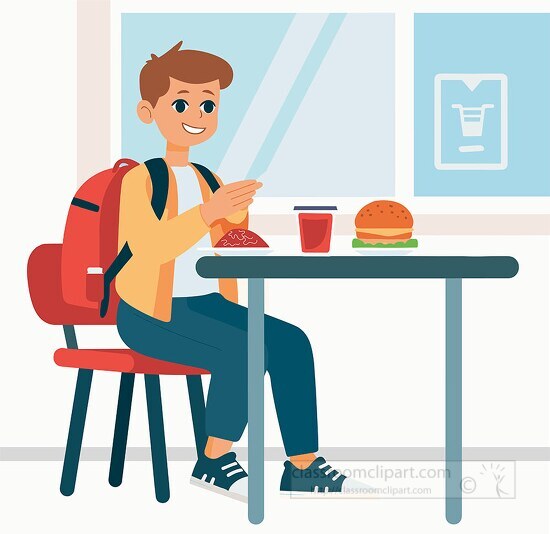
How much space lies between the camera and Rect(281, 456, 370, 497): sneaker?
377 centimetres

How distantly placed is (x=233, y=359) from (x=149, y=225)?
19.8 inches

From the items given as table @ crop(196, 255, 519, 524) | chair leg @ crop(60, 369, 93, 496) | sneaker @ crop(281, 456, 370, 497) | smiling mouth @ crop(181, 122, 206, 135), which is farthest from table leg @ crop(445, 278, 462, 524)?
chair leg @ crop(60, 369, 93, 496)

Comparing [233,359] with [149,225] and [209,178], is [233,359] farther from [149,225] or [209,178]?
[209,178]

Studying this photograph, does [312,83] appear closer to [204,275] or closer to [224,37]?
[224,37]

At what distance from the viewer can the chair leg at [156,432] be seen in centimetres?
396

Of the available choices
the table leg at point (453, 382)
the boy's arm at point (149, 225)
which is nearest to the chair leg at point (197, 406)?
the boy's arm at point (149, 225)

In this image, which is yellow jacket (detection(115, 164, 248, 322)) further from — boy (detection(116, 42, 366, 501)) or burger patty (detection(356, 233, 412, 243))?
burger patty (detection(356, 233, 412, 243))

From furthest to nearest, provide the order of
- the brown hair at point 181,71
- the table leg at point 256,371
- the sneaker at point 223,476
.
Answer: the brown hair at point 181,71
the sneaker at point 223,476
the table leg at point 256,371

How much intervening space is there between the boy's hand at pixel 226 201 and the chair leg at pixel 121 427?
2.45ft

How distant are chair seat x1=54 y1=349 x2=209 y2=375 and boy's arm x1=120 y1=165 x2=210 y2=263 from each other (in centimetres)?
33

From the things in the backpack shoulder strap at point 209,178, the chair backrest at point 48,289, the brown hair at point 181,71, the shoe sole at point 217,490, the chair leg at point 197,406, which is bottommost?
the shoe sole at point 217,490

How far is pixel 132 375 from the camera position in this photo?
163 inches

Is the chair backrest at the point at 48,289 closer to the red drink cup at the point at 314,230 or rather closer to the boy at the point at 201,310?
the boy at the point at 201,310

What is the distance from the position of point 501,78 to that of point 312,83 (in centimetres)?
72
